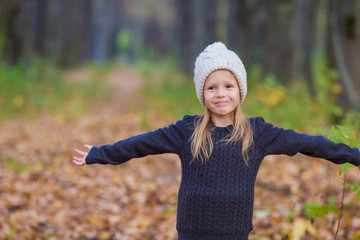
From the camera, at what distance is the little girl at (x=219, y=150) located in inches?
95.3

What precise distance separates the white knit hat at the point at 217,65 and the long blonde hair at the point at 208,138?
0.19 metres

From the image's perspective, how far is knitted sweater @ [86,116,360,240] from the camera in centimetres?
241

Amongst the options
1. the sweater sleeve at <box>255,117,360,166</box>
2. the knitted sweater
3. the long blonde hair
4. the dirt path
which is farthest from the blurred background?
the long blonde hair

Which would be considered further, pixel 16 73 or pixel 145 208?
pixel 16 73

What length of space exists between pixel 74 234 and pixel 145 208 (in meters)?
1.02

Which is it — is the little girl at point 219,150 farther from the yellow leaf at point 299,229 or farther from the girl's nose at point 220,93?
the yellow leaf at point 299,229

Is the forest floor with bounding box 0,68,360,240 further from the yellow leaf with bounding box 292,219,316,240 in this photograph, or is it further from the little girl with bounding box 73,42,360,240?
the little girl with bounding box 73,42,360,240

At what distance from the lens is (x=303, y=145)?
246 cm

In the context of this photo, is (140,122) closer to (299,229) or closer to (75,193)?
(75,193)

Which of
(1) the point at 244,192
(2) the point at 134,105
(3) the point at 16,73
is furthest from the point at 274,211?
(2) the point at 134,105

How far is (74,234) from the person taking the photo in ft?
14.5

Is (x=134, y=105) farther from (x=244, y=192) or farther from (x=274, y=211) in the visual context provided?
(x=244, y=192)

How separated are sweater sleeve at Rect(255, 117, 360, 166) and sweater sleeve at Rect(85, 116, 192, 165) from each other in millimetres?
473

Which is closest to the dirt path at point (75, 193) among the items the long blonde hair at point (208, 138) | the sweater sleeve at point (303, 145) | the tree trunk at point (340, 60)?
the long blonde hair at point (208, 138)
